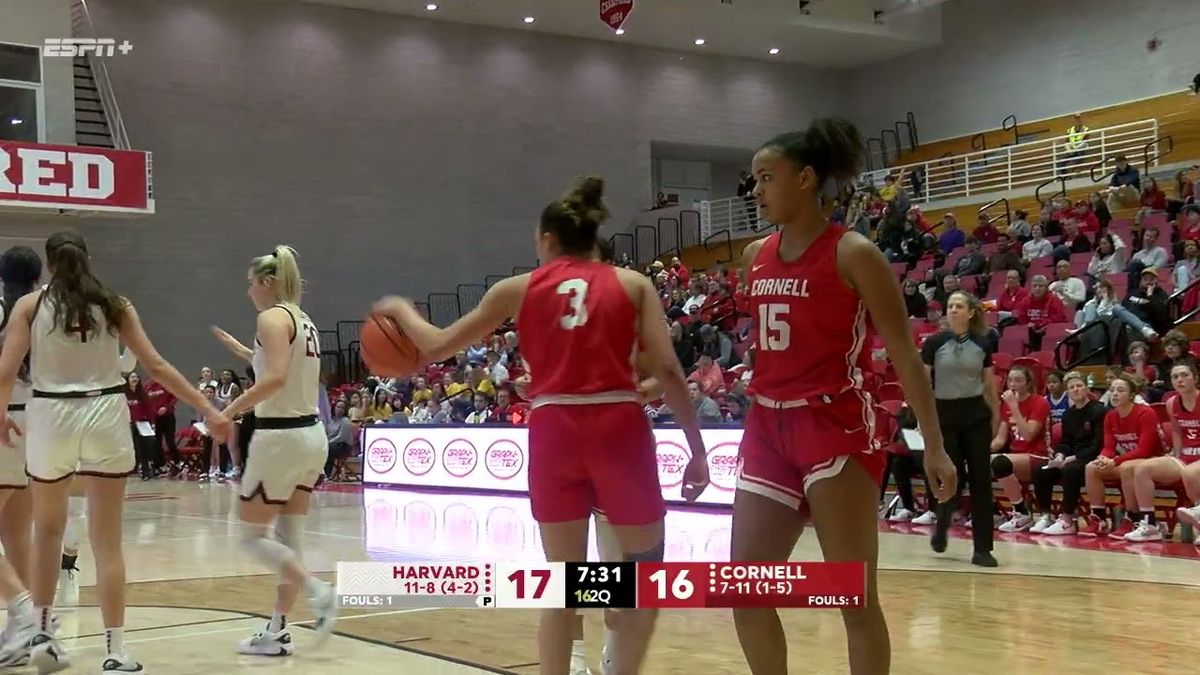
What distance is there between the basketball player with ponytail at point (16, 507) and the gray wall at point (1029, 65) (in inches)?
940

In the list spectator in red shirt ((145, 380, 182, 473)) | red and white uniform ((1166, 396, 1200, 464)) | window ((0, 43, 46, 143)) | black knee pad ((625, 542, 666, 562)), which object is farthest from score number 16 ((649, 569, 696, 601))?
window ((0, 43, 46, 143))

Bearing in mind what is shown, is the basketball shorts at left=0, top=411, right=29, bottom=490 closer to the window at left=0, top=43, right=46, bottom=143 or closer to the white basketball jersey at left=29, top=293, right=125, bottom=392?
the white basketball jersey at left=29, top=293, right=125, bottom=392

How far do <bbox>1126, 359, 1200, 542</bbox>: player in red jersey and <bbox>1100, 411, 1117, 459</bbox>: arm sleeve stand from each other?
27 centimetres

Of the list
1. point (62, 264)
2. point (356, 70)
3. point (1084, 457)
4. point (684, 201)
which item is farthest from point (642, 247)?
point (62, 264)

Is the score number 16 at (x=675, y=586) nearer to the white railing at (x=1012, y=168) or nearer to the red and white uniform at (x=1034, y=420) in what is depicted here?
the red and white uniform at (x=1034, y=420)

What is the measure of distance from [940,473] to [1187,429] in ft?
22.5

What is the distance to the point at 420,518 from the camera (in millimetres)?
11914

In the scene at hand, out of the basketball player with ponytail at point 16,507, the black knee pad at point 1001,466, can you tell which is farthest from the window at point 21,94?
the black knee pad at point 1001,466

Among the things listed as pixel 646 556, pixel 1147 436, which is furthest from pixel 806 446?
pixel 1147 436

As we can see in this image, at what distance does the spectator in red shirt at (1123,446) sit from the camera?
9.30 m

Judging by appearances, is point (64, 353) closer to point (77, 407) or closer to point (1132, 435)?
point (77, 407)

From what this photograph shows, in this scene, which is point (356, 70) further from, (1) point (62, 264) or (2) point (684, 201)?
(1) point (62, 264)

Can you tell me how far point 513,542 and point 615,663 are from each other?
587 centimetres

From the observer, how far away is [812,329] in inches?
134
